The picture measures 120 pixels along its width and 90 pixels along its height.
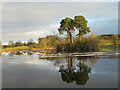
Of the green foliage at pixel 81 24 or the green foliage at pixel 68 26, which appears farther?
the green foliage at pixel 68 26

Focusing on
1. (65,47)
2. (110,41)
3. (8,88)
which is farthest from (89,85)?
(110,41)

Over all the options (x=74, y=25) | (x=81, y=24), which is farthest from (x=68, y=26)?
(x=81, y=24)

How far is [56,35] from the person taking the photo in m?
25.2

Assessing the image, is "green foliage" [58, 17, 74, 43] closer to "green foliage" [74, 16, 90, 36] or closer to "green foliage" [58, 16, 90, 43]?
"green foliage" [58, 16, 90, 43]

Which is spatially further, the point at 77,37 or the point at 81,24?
the point at 77,37

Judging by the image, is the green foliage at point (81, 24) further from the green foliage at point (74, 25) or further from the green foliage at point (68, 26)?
the green foliage at point (68, 26)

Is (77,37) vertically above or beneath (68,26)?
beneath

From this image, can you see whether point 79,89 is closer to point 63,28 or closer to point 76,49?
point 76,49

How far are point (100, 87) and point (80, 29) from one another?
17.0m

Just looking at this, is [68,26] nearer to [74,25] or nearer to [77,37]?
[74,25]

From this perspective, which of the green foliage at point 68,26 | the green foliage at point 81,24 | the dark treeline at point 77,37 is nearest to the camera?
the dark treeline at point 77,37

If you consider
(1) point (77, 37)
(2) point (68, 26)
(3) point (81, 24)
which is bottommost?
(1) point (77, 37)

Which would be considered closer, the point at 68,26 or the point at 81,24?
the point at 81,24

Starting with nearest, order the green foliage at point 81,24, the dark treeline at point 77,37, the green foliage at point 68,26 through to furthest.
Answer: the dark treeline at point 77,37
the green foliage at point 81,24
the green foliage at point 68,26
